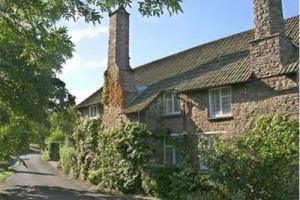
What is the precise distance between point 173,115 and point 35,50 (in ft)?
46.7

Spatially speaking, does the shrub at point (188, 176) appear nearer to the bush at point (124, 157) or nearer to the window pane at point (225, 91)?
the bush at point (124, 157)

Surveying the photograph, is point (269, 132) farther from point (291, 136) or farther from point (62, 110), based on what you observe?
point (62, 110)

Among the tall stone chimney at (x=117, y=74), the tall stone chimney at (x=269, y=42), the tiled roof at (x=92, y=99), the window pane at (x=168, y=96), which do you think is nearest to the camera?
the tall stone chimney at (x=269, y=42)

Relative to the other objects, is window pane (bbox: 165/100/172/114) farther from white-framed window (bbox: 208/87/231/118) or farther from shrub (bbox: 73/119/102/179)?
shrub (bbox: 73/119/102/179)

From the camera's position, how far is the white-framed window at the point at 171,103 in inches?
883

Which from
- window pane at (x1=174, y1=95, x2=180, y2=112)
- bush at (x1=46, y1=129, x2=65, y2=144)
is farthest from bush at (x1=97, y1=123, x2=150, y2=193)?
bush at (x1=46, y1=129, x2=65, y2=144)

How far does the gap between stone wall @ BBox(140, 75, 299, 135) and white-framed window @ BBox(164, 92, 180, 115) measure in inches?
14.3

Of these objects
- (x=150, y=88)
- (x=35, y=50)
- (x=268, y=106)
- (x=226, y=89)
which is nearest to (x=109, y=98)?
(x=150, y=88)

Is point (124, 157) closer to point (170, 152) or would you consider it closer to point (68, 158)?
point (170, 152)

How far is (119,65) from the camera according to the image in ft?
84.5

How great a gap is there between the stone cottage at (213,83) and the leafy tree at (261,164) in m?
1.66

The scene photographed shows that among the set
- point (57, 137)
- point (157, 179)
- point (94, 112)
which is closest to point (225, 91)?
point (157, 179)

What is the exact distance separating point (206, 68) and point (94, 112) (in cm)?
1086

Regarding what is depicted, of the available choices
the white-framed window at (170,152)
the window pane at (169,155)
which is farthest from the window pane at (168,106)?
the window pane at (169,155)
